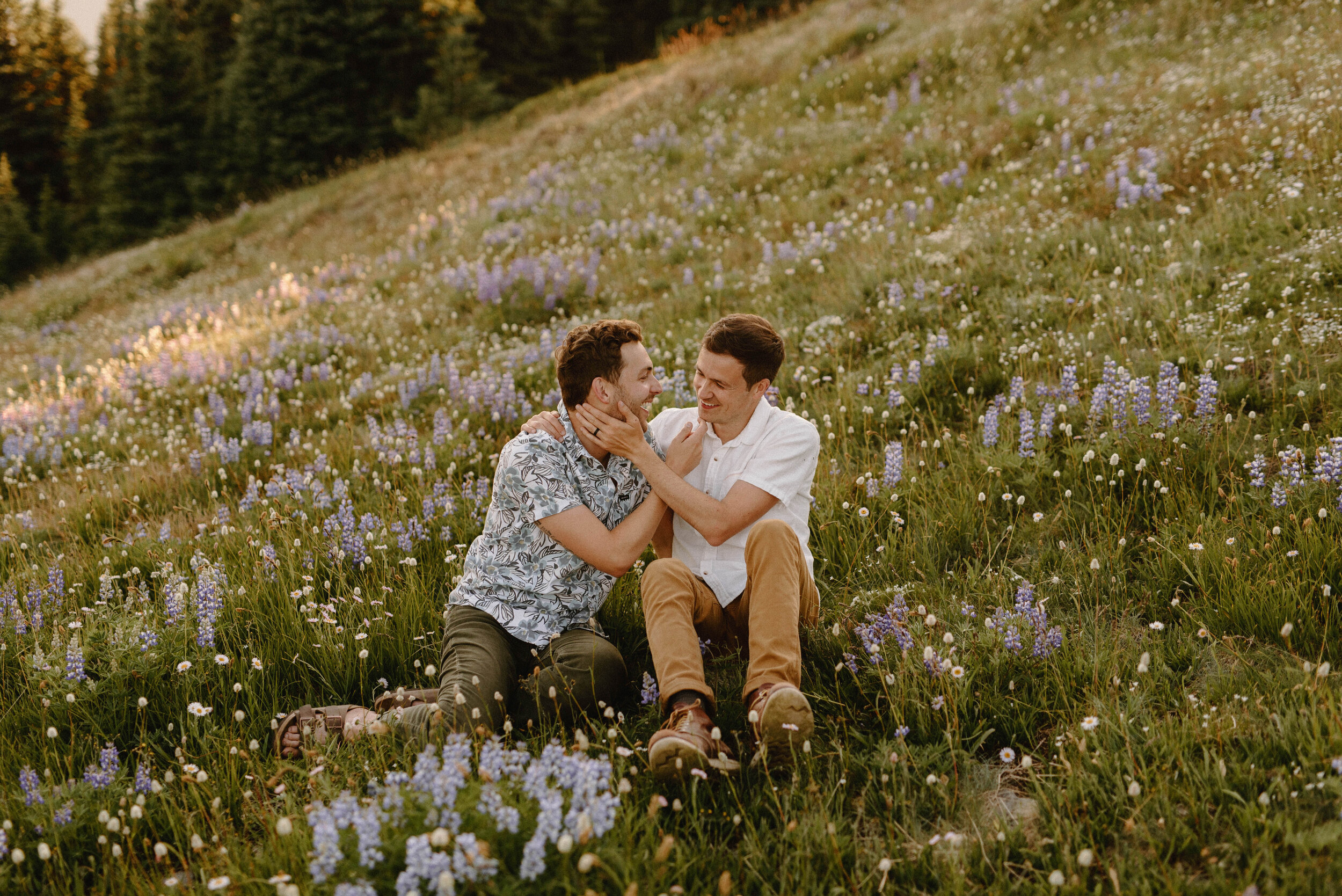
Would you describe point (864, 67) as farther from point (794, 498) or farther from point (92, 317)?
point (92, 317)

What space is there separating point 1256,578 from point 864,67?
12350 mm

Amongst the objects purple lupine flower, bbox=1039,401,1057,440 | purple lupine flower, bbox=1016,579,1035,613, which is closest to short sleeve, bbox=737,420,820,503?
purple lupine flower, bbox=1016,579,1035,613

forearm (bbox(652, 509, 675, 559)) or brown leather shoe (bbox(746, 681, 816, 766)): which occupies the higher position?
forearm (bbox(652, 509, 675, 559))

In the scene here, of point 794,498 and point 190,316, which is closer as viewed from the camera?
point 794,498

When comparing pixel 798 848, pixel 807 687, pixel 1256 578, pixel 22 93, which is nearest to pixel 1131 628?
pixel 1256 578

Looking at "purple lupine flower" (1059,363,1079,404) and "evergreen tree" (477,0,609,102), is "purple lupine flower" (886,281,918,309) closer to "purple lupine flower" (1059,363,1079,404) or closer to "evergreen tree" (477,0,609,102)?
"purple lupine flower" (1059,363,1079,404)

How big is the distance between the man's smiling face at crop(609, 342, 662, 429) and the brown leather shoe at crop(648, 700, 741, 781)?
4.64ft

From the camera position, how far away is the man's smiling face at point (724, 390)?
4.05m

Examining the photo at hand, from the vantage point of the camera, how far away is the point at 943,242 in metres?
7.83

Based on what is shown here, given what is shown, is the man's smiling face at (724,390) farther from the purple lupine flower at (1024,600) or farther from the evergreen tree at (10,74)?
the evergreen tree at (10,74)

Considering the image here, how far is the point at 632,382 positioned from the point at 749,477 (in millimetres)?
727

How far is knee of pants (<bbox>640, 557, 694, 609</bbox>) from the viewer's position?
3.75 m

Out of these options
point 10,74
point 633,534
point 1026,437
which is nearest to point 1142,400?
point 1026,437

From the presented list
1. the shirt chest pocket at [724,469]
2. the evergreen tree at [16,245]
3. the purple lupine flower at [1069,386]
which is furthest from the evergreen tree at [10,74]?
the purple lupine flower at [1069,386]
